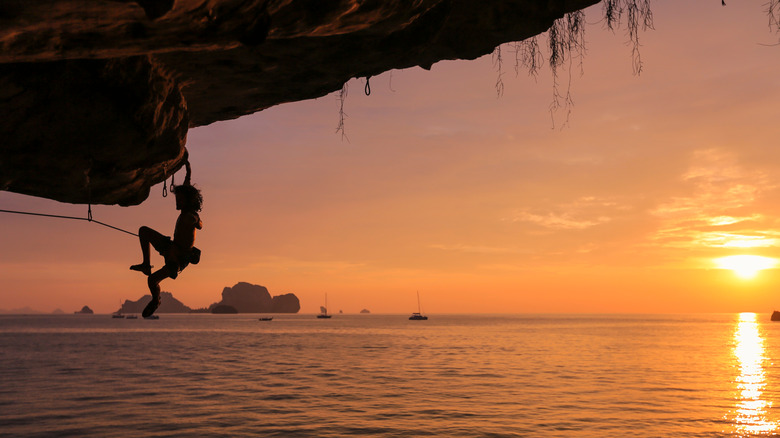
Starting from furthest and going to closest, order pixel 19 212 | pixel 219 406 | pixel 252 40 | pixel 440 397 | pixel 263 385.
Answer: pixel 263 385
pixel 440 397
pixel 219 406
pixel 19 212
pixel 252 40

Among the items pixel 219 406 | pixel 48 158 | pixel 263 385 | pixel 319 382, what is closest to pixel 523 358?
pixel 319 382

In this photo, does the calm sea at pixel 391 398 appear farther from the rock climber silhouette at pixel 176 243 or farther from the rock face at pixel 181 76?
the rock face at pixel 181 76

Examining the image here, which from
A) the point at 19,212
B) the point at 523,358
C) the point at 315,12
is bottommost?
the point at 523,358

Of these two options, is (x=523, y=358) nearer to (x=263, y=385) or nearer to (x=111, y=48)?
(x=263, y=385)

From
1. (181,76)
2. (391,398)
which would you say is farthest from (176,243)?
(391,398)

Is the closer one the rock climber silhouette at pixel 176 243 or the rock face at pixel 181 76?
the rock face at pixel 181 76

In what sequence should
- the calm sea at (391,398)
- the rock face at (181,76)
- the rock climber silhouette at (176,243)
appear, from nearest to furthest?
1. the rock face at (181,76)
2. the rock climber silhouette at (176,243)
3. the calm sea at (391,398)

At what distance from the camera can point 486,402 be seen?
1293 inches

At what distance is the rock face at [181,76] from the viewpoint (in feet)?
15.4

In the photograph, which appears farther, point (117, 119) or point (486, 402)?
point (486, 402)

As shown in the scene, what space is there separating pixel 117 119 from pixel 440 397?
103ft

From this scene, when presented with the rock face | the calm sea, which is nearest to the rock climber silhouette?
the rock face

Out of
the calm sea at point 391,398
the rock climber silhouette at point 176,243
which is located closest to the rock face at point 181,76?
the rock climber silhouette at point 176,243

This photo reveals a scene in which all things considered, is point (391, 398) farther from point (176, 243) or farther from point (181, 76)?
point (181, 76)
